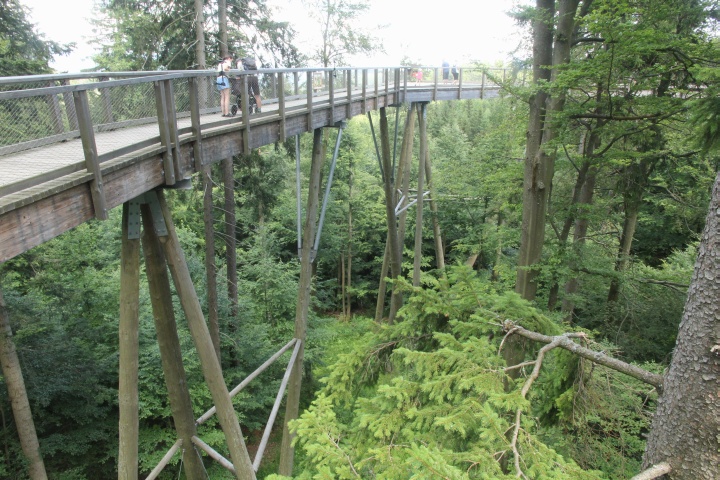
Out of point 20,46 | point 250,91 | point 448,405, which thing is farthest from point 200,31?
point 448,405

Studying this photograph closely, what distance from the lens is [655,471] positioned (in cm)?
202

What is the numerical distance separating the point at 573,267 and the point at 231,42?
7.75 metres

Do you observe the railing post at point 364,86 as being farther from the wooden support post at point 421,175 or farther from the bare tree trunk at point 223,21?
the wooden support post at point 421,175

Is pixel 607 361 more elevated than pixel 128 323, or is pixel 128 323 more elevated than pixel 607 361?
pixel 607 361

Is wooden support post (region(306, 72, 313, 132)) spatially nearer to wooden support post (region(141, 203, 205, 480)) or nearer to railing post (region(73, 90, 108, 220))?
wooden support post (region(141, 203, 205, 480))

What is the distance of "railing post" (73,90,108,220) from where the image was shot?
239 centimetres

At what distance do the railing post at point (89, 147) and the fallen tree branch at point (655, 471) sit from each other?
3029mm

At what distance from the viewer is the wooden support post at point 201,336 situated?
3475 mm

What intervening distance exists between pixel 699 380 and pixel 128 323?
3.58 metres

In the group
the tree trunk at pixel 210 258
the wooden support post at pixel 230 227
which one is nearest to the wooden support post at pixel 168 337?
the tree trunk at pixel 210 258

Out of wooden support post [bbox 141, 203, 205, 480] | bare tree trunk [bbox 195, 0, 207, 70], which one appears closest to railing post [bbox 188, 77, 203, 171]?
wooden support post [bbox 141, 203, 205, 480]

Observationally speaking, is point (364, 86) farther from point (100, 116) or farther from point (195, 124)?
point (100, 116)

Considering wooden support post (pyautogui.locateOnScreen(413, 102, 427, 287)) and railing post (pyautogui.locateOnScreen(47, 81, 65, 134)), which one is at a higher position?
railing post (pyautogui.locateOnScreen(47, 81, 65, 134))

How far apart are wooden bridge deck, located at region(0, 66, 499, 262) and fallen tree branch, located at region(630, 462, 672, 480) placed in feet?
9.84
